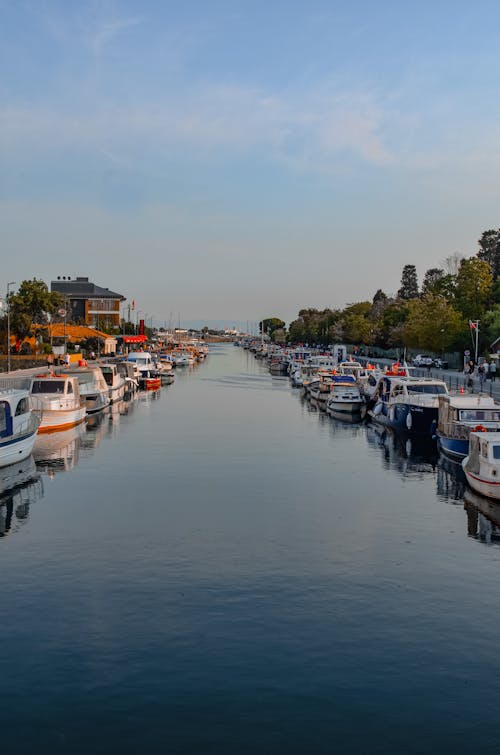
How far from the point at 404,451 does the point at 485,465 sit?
19.1m

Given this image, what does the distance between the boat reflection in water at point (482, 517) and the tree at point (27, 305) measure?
101045 mm

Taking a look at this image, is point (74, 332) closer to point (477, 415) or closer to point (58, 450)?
point (58, 450)

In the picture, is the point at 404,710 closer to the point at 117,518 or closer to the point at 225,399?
the point at 117,518

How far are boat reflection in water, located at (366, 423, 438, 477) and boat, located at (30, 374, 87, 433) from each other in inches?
886

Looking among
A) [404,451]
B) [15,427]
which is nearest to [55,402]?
[15,427]

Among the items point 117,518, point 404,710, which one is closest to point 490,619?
point 404,710

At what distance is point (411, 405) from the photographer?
2410 inches

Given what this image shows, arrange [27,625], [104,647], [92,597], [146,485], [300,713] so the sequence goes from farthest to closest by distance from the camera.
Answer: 1. [146,485]
2. [92,597]
3. [27,625]
4. [104,647]
5. [300,713]

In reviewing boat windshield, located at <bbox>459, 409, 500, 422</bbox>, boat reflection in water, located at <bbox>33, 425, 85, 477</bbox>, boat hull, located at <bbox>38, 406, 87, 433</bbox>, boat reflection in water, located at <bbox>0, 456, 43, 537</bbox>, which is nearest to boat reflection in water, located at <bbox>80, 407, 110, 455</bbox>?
boat reflection in water, located at <bbox>33, 425, 85, 477</bbox>

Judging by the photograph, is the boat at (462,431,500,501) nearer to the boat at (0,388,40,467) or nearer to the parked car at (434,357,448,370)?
the boat at (0,388,40,467)

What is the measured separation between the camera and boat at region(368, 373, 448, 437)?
60531 millimetres

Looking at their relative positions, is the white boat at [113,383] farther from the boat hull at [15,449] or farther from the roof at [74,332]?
the roof at [74,332]

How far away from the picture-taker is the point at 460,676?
19219mm

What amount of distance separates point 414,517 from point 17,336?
10764 cm
